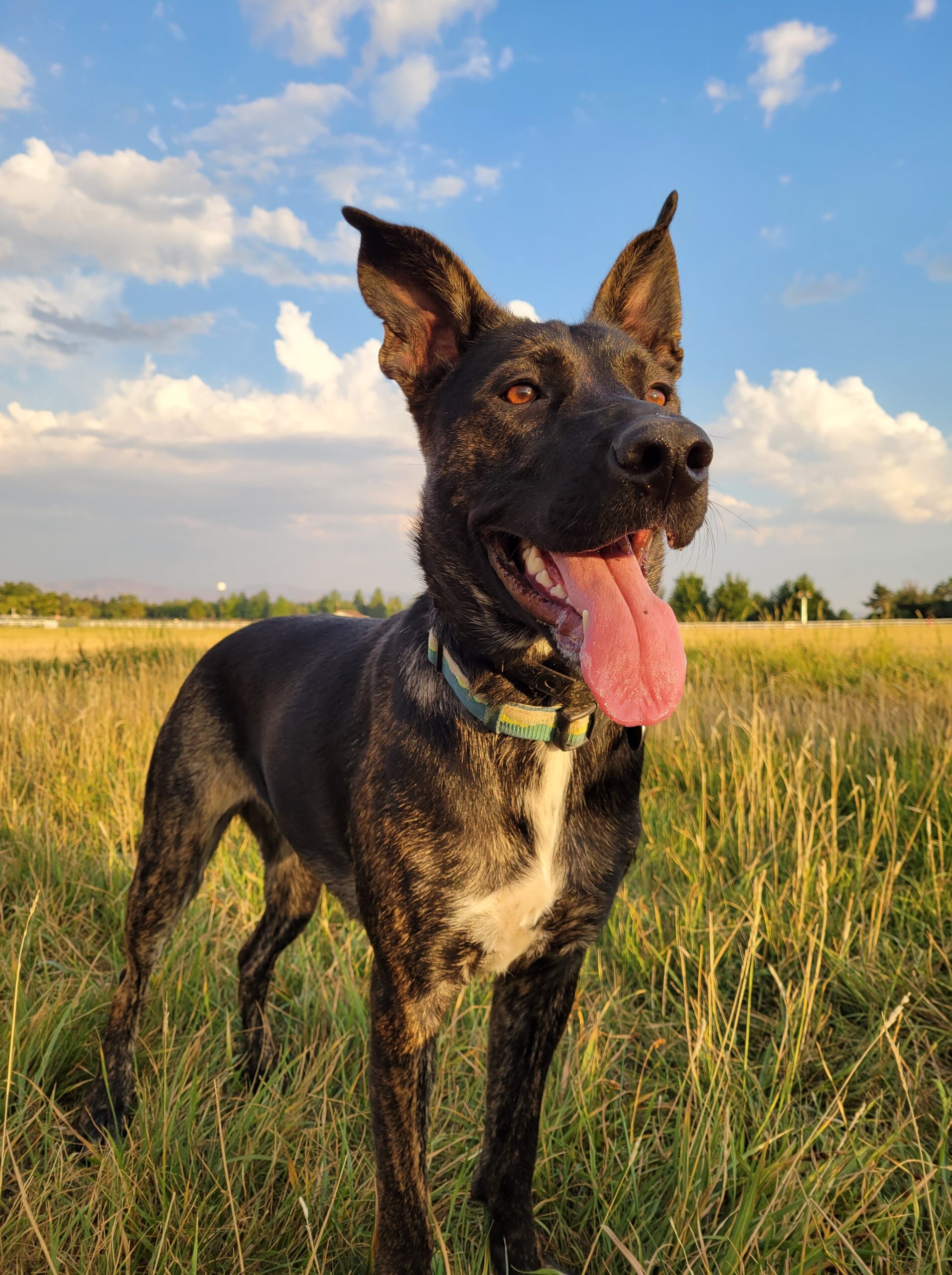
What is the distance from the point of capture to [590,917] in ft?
7.67

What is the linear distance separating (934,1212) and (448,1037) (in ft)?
5.60

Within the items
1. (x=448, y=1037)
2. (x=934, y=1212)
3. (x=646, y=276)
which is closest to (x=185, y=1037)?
(x=448, y=1037)

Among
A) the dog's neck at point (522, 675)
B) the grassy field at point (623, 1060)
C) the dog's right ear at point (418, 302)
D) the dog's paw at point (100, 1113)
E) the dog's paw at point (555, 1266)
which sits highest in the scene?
the dog's right ear at point (418, 302)

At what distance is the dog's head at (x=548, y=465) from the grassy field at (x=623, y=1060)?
1304 mm

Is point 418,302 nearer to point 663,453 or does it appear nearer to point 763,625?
point 663,453

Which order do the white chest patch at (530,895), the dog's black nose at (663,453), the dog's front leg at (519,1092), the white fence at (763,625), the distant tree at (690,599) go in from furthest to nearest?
the white fence at (763,625) → the distant tree at (690,599) → the dog's front leg at (519,1092) → the white chest patch at (530,895) → the dog's black nose at (663,453)

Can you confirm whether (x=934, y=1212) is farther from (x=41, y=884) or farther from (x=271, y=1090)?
(x=41, y=884)

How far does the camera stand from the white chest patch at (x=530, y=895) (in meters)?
2.18

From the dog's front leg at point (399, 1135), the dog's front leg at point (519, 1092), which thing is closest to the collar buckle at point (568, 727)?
the dog's front leg at point (519, 1092)

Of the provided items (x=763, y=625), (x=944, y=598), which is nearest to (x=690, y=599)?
(x=763, y=625)

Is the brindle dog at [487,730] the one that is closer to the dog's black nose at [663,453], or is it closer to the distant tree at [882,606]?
the dog's black nose at [663,453]

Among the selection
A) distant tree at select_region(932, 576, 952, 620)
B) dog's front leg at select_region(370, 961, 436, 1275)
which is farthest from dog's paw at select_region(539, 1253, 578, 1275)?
distant tree at select_region(932, 576, 952, 620)

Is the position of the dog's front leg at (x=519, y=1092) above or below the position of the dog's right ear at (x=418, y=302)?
below

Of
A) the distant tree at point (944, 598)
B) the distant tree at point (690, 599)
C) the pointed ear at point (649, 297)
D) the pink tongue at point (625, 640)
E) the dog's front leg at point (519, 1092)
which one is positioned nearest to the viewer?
the pink tongue at point (625, 640)
